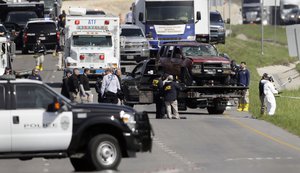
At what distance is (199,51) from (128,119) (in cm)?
1728

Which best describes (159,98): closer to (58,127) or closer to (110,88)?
(110,88)

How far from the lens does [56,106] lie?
1945cm

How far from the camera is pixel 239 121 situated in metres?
34.2

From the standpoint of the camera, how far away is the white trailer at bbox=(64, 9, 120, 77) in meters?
43.0

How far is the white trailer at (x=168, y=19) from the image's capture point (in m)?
53.2

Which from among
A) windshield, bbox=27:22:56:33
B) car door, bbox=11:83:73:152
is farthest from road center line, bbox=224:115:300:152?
windshield, bbox=27:22:56:33

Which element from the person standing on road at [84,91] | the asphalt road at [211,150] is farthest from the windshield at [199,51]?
the person standing on road at [84,91]

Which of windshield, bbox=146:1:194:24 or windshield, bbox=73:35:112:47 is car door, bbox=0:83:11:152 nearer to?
windshield, bbox=73:35:112:47

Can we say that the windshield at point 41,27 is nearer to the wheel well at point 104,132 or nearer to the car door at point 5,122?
the wheel well at point 104,132

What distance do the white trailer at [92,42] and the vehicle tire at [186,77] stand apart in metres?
7.12

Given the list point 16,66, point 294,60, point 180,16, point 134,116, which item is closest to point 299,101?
point 180,16

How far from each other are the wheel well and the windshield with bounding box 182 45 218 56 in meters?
16.9

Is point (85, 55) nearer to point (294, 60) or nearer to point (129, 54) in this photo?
point (129, 54)

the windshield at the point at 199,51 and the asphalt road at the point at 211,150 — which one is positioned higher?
the windshield at the point at 199,51
